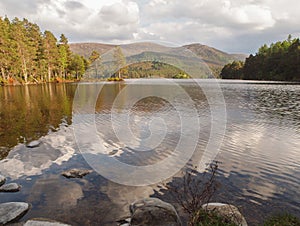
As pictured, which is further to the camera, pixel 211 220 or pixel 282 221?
pixel 282 221

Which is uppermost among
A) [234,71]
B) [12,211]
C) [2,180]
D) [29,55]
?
[29,55]

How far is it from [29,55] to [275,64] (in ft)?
379

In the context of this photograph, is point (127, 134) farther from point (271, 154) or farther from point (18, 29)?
point (18, 29)

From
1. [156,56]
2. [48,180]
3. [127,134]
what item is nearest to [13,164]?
[48,180]

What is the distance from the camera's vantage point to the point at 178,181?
9.05m

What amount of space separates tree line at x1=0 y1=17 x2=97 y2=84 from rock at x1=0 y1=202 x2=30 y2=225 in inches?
2781

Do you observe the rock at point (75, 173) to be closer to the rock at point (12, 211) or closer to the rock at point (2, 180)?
the rock at point (2, 180)

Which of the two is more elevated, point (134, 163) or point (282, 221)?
point (282, 221)

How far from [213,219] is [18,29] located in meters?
81.2

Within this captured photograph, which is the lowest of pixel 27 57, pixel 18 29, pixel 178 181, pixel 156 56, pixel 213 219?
pixel 178 181

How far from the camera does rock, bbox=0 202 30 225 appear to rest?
20.0 feet

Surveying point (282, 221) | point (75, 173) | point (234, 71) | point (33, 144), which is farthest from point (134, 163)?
point (234, 71)

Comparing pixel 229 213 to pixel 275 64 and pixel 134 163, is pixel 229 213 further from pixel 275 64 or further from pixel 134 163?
pixel 275 64

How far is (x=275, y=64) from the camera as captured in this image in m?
113
